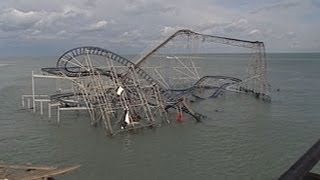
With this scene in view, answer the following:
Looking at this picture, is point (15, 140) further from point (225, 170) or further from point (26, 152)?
point (225, 170)

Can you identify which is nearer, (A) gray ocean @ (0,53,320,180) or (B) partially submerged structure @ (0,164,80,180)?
(B) partially submerged structure @ (0,164,80,180)

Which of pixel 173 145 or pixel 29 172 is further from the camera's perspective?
pixel 173 145

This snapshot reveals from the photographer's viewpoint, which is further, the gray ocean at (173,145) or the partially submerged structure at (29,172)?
the gray ocean at (173,145)

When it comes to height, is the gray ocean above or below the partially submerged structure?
below

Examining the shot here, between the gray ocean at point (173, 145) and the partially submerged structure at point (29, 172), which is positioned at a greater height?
the partially submerged structure at point (29, 172)

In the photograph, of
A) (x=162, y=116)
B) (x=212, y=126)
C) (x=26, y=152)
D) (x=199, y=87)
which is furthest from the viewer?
(x=199, y=87)

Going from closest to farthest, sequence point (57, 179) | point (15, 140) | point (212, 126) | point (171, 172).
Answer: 1. point (57, 179)
2. point (171, 172)
3. point (15, 140)
4. point (212, 126)

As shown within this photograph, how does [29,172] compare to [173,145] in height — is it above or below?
above

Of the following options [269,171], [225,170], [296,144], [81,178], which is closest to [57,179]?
[81,178]
